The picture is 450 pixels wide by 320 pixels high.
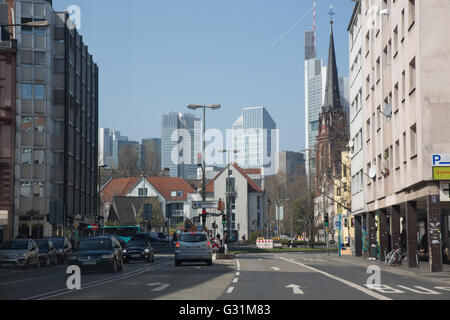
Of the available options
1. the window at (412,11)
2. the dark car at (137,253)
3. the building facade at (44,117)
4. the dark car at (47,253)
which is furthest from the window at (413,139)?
the building facade at (44,117)

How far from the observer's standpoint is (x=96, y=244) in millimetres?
28719

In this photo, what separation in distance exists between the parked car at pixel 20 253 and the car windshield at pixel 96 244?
6.28 metres

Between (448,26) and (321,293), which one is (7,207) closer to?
(448,26)

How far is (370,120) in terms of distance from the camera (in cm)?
4869

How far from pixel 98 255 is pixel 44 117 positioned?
36753 millimetres

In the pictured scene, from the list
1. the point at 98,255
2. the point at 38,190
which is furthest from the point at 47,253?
the point at 38,190

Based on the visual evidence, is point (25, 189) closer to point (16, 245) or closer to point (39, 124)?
point (39, 124)

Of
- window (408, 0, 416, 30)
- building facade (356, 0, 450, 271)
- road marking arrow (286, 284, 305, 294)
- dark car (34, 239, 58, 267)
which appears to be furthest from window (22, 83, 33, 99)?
road marking arrow (286, 284, 305, 294)

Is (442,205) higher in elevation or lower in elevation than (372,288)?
higher

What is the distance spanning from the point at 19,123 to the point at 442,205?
39.7 metres

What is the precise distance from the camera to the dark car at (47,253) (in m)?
37.5
